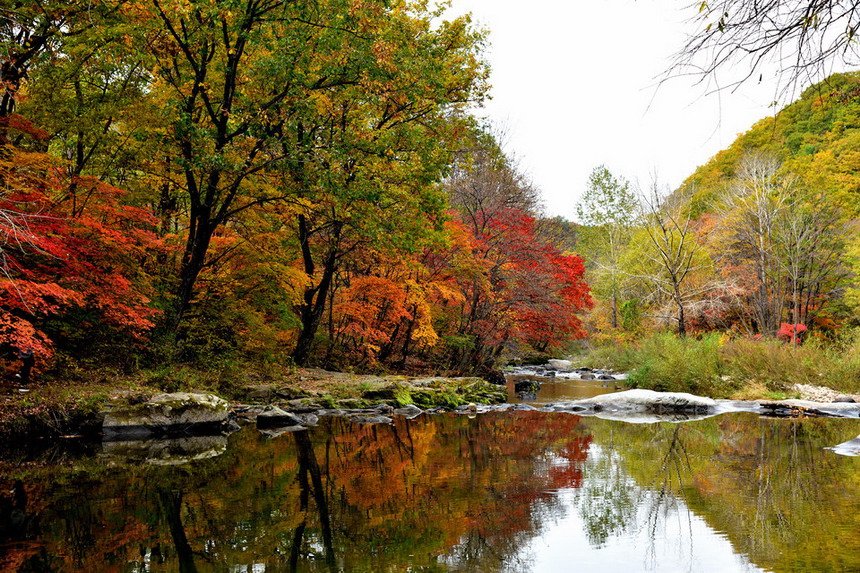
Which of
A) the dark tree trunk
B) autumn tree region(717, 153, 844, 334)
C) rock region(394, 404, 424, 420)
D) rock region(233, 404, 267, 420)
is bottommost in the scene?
rock region(394, 404, 424, 420)

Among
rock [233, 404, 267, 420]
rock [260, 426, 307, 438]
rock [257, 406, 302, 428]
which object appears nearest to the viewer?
rock [260, 426, 307, 438]

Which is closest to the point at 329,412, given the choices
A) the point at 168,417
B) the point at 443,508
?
the point at 168,417

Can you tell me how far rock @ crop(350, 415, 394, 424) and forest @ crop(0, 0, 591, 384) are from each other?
3.84 m

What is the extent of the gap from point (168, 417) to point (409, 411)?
230 inches

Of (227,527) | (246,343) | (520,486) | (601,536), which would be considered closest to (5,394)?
(246,343)

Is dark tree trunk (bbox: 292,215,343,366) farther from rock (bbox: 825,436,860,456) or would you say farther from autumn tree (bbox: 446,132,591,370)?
rock (bbox: 825,436,860,456)

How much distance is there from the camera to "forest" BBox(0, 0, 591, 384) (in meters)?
10.5

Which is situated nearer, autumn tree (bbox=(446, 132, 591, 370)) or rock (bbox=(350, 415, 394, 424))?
rock (bbox=(350, 415, 394, 424))

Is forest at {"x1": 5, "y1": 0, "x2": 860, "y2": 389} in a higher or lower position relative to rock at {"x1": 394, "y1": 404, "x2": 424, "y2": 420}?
higher

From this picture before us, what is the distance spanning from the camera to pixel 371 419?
41.6 feet

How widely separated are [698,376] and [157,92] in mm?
16796

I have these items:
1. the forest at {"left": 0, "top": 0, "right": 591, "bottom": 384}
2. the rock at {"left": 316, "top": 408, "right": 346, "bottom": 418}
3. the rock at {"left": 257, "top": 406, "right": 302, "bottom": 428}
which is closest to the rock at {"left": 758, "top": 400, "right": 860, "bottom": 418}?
the forest at {"left": 0, "top": 0, "right": 591, "bottom": 384}

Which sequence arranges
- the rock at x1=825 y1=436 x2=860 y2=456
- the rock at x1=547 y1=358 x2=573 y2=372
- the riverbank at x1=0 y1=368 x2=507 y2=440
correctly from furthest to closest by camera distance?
the rock at x1=547 y1=358 x2=573 y2=372 < the riverbank at x1=0 y1=368 x2=507 y2=440 < the rock at x1=825 y1=436 x2=860 y2=456

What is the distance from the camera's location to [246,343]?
50.1 ft
